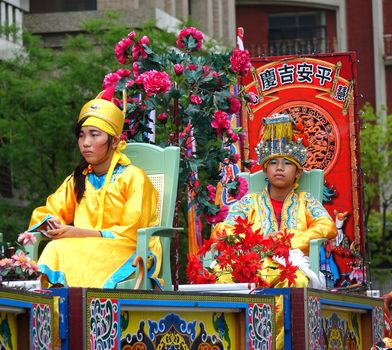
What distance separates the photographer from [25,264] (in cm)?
866

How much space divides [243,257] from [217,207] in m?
2.45

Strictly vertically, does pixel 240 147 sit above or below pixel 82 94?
below

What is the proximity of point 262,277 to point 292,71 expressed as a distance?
732cm

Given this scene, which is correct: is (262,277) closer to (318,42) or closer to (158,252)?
(158,252)

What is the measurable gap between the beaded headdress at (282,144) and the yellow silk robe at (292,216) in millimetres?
282

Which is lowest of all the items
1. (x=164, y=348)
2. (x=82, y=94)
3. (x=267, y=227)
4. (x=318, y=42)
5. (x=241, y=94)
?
(x=164, y=348)

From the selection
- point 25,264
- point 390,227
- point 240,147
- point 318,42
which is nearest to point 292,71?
point 240,147

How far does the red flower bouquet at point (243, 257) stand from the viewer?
1037cm

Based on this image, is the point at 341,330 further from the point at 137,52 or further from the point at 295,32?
the point at 295,32

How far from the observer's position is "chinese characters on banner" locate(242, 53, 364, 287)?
16875mm

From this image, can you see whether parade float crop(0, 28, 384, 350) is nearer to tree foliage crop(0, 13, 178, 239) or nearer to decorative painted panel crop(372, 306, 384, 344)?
decorative painted panel crop(372, 306, 384, 344)

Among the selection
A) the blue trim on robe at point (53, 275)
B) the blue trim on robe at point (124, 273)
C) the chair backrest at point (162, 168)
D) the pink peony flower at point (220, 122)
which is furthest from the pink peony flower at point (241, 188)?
the blue trim on robe at point (53, 275)

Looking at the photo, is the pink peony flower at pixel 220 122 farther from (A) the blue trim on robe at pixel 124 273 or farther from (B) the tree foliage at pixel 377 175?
(B) the tree foliage at pixel 377 175

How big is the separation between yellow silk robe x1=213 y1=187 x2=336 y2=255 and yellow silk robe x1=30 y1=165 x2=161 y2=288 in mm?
1602
